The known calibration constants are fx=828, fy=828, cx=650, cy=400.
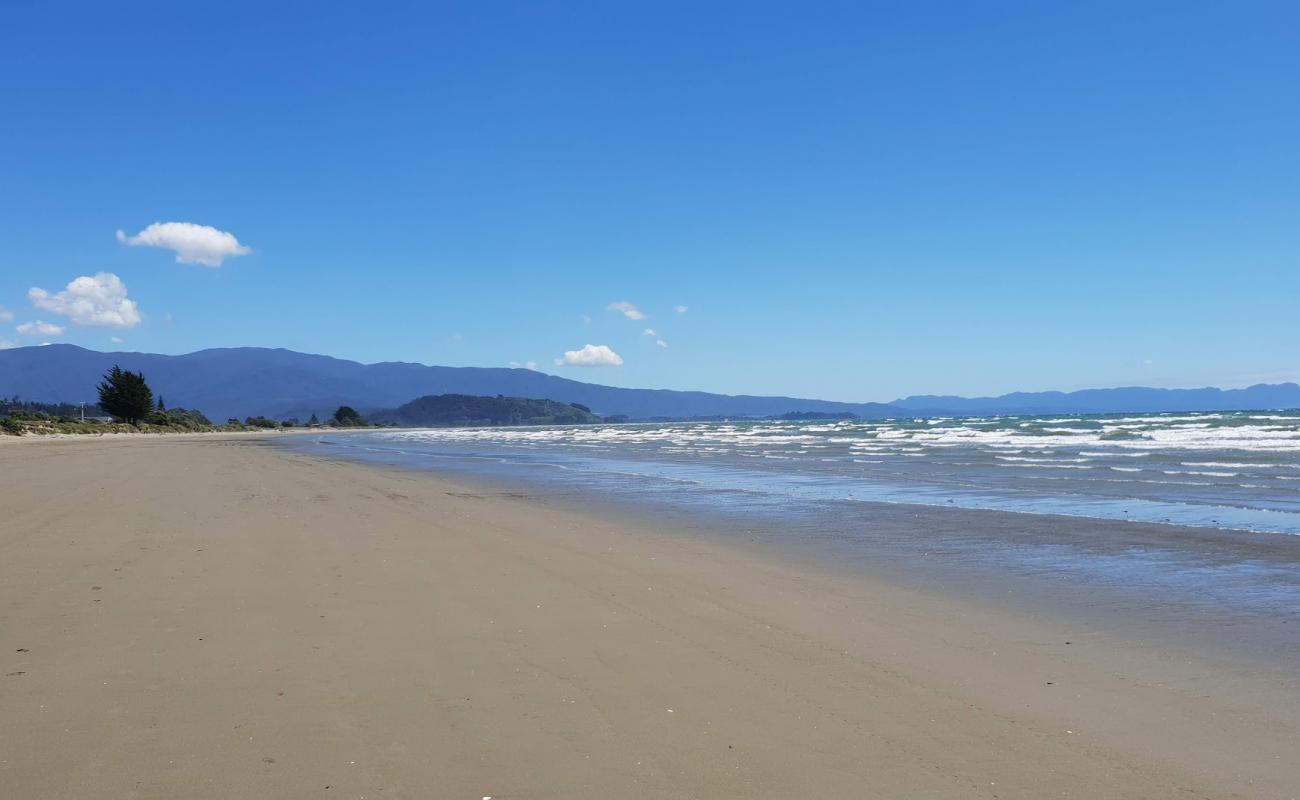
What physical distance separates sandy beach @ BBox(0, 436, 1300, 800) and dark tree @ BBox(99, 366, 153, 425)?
8489 centimetres

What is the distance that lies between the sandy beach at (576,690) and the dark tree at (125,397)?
279 ft

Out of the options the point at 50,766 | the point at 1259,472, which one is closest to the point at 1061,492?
the point at 1259,472

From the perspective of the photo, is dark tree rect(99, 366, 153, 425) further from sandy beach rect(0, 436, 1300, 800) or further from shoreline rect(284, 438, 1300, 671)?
sandy beach rect(0, 436, 1300, 800)

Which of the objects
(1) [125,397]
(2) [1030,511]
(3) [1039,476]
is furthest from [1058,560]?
(1) [125,397]

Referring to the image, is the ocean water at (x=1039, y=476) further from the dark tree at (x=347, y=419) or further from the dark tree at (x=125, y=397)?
the dark tree at (x=347, y=419)

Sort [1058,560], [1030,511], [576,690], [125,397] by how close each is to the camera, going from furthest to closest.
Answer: [125,397] → [1030,511] → [1058,560] → [576,690]

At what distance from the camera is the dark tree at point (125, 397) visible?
3174 inches

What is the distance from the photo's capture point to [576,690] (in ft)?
15.6

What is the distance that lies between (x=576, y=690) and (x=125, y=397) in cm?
9145

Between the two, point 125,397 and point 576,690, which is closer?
point 576,690

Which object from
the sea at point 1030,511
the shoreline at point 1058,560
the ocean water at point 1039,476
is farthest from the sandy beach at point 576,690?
the ocean water at point 1039,476

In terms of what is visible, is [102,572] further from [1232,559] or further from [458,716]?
[1232,559]

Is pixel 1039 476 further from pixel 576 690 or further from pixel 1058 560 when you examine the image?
pixel 576 690

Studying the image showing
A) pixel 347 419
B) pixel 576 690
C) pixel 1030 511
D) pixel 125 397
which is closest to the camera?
pixel 576 690
